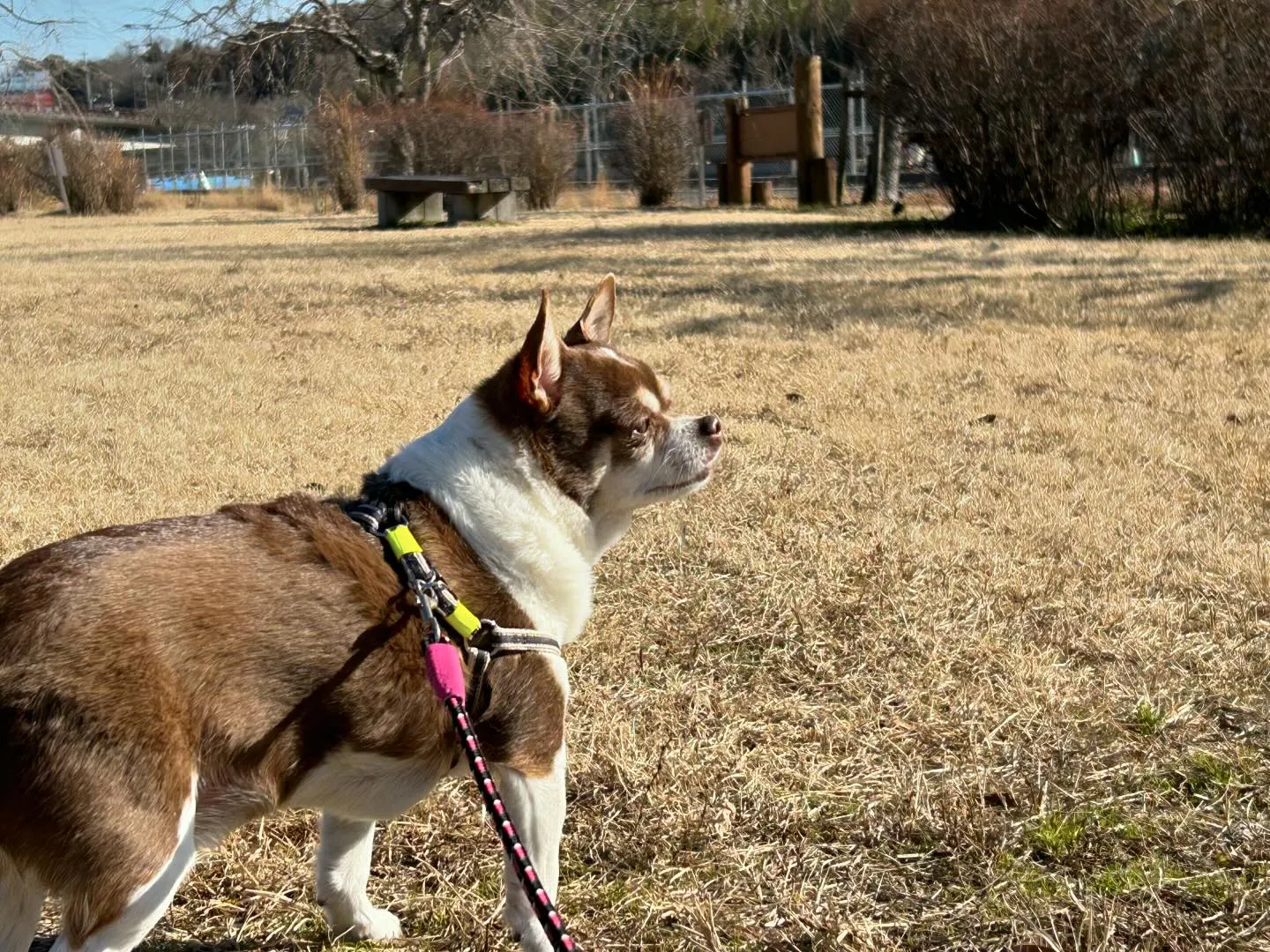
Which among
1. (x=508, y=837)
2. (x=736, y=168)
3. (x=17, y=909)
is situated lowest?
(x=17, y=909)

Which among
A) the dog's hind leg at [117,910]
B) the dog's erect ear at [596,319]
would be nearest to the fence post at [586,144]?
the dog's erect ear at [596,319]

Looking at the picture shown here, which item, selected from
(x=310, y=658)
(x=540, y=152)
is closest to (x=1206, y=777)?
(x=310, y=658)

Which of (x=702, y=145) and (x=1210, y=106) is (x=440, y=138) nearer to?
(x=702, y=145)

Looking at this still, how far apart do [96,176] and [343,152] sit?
219 inches

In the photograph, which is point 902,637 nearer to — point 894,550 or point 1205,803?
point 894,550

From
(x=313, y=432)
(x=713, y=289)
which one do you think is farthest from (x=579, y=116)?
(x=313, y=432)

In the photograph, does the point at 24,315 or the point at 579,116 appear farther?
the point at 579,116

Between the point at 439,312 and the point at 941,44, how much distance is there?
8.06m

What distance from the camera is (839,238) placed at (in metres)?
15.1

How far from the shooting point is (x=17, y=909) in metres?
2.16

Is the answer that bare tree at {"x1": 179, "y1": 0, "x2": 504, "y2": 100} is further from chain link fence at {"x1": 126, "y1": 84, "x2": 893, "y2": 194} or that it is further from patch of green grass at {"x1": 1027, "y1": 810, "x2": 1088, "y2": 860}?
patch of green grass at {"x1": 1027, "y1": 810, "x2": 1088, "y2": 860}

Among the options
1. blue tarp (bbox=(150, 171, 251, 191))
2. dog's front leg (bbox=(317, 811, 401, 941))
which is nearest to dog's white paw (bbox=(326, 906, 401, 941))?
dog's front leg (bbox=(317, 811, 401, 941))

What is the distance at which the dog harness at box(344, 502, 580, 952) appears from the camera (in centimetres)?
215

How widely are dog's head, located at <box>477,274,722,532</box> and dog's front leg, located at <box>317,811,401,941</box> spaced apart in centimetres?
82
